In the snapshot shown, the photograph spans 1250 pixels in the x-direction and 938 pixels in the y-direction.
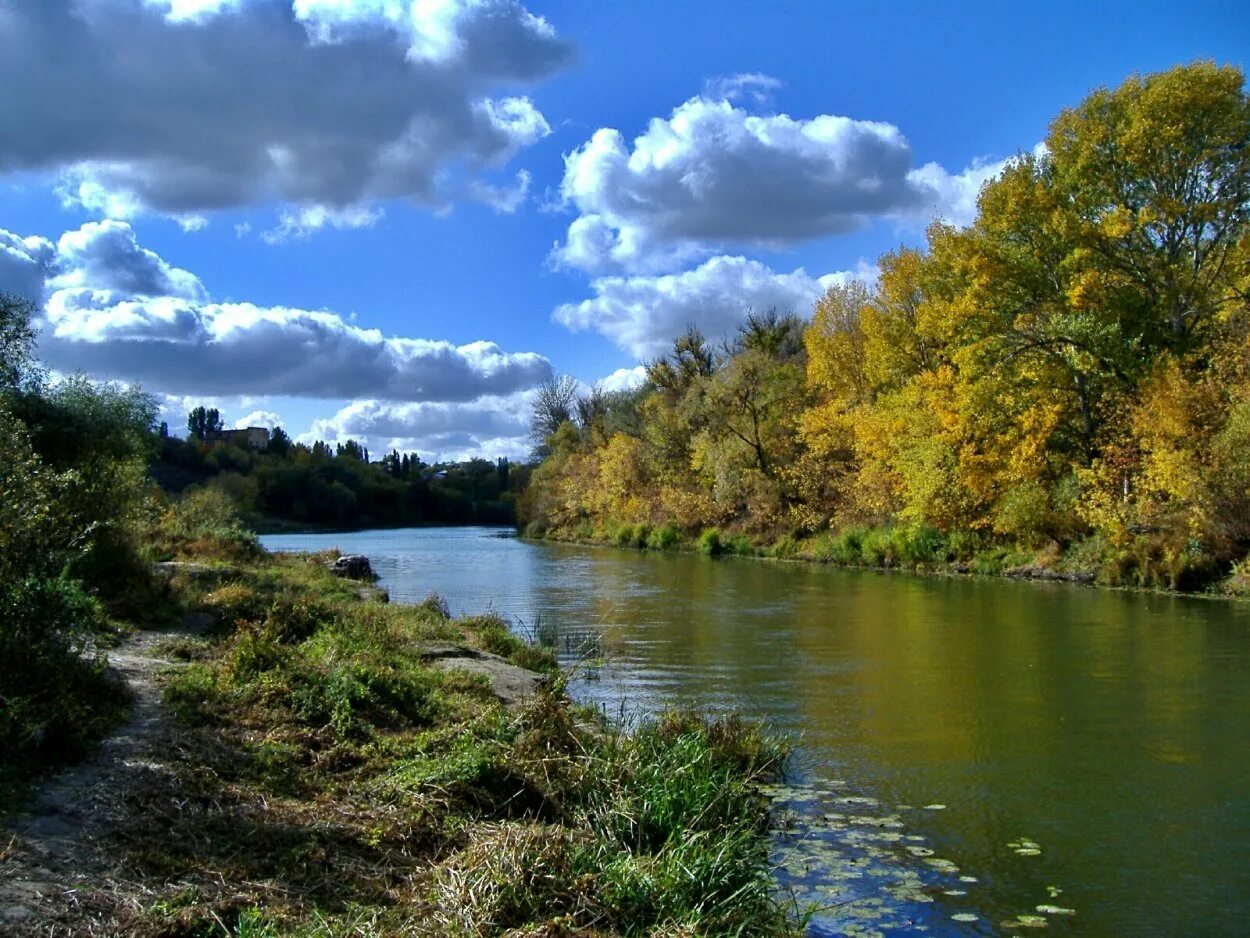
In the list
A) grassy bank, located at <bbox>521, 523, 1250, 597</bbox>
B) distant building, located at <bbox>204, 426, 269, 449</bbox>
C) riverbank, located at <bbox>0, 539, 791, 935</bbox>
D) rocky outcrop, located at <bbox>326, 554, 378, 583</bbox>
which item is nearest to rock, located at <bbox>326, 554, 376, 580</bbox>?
rocky outcrop, located at <bbox>326, 554, 378, 583</bbox>

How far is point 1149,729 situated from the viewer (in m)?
12.6

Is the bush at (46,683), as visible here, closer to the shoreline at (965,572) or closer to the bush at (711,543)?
the shoreline at (965,572)

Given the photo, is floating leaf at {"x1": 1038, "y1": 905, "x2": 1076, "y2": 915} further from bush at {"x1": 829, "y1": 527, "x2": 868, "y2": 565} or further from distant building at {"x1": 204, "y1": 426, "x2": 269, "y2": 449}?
distant building at {"x1": 204, "y1": 426, "x2": 269, "y2": 449}

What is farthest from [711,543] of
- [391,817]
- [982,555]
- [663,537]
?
[391,817]

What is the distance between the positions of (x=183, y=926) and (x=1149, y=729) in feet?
38.1

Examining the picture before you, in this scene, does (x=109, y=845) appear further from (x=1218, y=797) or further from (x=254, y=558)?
(x=254, y=558)

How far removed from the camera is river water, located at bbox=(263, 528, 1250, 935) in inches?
300

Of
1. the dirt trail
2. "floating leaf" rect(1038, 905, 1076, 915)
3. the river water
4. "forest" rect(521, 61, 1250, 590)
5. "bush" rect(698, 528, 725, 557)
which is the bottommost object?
"floating leaf" rect(1038, 905, 1076, 915)

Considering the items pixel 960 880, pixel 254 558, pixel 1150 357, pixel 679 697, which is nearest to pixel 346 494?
pixel 254 558

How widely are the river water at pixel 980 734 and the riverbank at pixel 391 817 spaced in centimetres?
105

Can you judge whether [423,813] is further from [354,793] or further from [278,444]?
[278,444]

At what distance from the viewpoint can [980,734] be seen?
12.5m

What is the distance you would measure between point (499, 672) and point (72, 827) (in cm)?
796

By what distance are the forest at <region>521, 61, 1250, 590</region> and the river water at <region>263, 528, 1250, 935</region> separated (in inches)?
130
